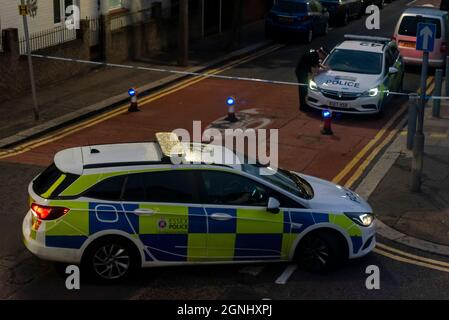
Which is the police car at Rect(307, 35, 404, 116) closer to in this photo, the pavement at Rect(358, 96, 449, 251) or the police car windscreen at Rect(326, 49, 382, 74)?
the police car windscreen at Rect(326, 49, 382, 74)

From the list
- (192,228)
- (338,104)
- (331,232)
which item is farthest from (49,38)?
(331,232)

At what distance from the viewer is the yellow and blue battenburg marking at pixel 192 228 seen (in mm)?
8945

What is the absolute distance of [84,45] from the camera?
2211 cm

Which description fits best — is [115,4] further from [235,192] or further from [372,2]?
[372,2]

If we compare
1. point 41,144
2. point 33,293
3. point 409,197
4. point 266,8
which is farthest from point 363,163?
point 266,8

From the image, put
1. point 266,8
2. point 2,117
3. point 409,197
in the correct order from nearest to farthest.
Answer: point 409,197
point 2,117
point 266,8

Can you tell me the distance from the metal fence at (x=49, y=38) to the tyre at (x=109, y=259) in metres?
12.2

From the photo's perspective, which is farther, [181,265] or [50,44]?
[50,44]

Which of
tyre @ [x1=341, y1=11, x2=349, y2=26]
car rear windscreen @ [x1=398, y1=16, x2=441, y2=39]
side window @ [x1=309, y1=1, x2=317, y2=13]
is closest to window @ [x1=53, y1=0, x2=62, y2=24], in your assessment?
car rear windscreen @ [x1=398, y1=16, x2=441, y2=39]

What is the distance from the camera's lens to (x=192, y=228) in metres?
9.16

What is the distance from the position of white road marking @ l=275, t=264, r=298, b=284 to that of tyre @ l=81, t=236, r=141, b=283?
174 centimetres

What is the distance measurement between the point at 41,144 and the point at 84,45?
697 centimetres

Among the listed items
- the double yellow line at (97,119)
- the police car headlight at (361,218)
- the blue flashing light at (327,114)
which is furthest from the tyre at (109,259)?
the blue flashing light at (327,114)
